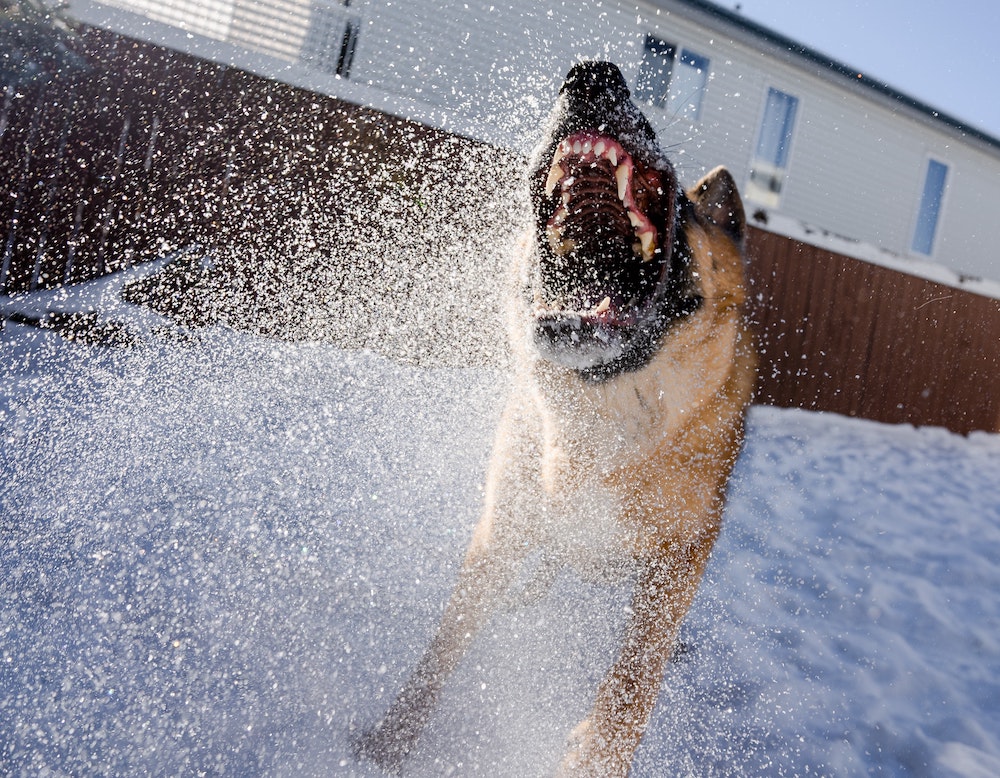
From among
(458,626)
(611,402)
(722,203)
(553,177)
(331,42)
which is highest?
(331,42)

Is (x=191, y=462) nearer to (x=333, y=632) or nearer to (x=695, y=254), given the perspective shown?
(x=333, y=632)

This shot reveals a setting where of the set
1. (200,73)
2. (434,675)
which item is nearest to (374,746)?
(434,675)

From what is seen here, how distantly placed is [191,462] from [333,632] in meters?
1.34

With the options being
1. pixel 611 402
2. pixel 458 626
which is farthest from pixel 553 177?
pixel 458 626

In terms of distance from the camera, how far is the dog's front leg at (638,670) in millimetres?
1709

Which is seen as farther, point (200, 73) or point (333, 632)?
point (200, 73)

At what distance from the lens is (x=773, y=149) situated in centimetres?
1068

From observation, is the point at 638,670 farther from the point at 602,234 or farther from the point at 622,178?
the point at 622,178

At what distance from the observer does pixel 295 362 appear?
4.31 m

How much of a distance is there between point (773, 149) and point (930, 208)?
13.8ft

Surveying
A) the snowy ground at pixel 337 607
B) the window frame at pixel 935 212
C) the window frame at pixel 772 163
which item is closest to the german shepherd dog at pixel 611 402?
the snowy ground at pixel 337 607

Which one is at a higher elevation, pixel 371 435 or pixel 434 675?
pixel 371 435

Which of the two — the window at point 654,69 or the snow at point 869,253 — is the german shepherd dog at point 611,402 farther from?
the window at point 654,69

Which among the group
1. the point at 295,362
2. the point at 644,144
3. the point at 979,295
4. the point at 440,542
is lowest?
the point at 440,542
